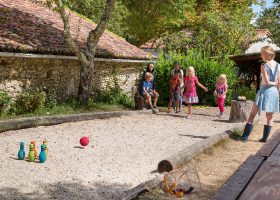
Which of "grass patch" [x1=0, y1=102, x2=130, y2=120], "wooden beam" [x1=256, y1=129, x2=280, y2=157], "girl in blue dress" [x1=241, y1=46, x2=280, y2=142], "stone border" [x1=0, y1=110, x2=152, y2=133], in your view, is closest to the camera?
"wooden beam" [x1=256, y1=129, x2=280, y2=157]

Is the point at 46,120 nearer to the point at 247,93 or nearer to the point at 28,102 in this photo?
the point at 28,102

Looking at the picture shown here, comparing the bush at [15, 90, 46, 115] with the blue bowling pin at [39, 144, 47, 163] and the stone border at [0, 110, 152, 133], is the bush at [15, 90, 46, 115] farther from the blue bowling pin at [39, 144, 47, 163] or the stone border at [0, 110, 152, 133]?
the blue bowling pin at [39, 144, 47, 163]

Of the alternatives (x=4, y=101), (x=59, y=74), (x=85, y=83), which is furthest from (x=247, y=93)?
(x=4, y=101)

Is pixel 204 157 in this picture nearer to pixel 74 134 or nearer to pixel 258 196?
pixel 74 134

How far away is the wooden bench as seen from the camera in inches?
90.6

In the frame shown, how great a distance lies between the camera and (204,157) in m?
8.05

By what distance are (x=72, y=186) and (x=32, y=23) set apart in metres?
11.0

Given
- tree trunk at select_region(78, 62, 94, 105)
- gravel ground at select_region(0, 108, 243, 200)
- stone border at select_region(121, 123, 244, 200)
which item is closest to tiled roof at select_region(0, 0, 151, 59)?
tree trunk at select_region(78, 62, 94, 105)

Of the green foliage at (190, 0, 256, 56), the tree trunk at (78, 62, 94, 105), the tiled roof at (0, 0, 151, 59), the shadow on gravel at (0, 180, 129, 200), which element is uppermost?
the green foliage at (190, 0, 256, 56)

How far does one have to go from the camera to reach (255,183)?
250 cm

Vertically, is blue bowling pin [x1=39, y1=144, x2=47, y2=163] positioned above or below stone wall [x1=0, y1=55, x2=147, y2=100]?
below

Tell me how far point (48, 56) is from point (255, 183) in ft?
39.2

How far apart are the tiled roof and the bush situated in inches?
52.3

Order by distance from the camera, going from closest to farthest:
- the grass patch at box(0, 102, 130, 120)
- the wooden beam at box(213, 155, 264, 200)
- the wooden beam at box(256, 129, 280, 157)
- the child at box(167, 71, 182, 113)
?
the wooden beam at box(213, 155, 264, 200) → the wooden beam at box(256, 129, 280, 157) → the grass patch at box(0, 102, 130, 120) → the child at box(167, 71, 182, 113)
